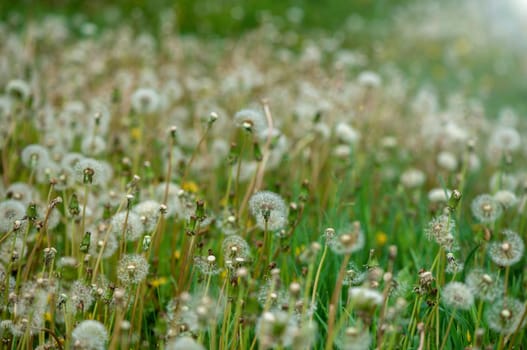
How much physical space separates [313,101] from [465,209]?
1172 mm

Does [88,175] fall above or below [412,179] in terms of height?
below

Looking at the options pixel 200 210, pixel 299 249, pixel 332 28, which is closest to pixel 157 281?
pixel 200 210

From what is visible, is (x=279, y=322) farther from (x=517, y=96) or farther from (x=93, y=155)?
(x=517, y=96)

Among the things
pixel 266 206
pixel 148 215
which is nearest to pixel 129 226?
pixel 148 215

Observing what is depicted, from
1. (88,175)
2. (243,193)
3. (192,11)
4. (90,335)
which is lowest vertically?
(90,335)

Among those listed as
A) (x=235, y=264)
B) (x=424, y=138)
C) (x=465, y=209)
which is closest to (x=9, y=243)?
(x=235, y=264)

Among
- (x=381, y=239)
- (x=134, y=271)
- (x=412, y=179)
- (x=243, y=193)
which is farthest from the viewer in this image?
(x=412, y=179)

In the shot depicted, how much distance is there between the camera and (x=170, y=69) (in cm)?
450

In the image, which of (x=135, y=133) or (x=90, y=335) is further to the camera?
(x=135, y=133)

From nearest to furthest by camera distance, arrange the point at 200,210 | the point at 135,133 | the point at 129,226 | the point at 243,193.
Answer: the point at 200,210
the point at 129,226
the point at 243,193
the point at 135,133

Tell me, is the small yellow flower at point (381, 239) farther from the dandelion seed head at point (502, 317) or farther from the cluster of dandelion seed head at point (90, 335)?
the cluster of dandelion seed head at point (90, 335)

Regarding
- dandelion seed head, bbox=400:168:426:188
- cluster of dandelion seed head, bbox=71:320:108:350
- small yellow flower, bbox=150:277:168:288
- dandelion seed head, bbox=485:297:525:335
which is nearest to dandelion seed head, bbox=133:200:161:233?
small yellow flower, bbox=150:277:168:288

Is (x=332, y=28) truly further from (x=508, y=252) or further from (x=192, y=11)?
(x=508, y=252)

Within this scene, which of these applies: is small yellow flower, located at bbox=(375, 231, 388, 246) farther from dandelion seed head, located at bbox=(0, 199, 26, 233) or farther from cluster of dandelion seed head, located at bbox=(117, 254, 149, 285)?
dandelion seed head, located at bbox=(0, 199, 26, 233)
